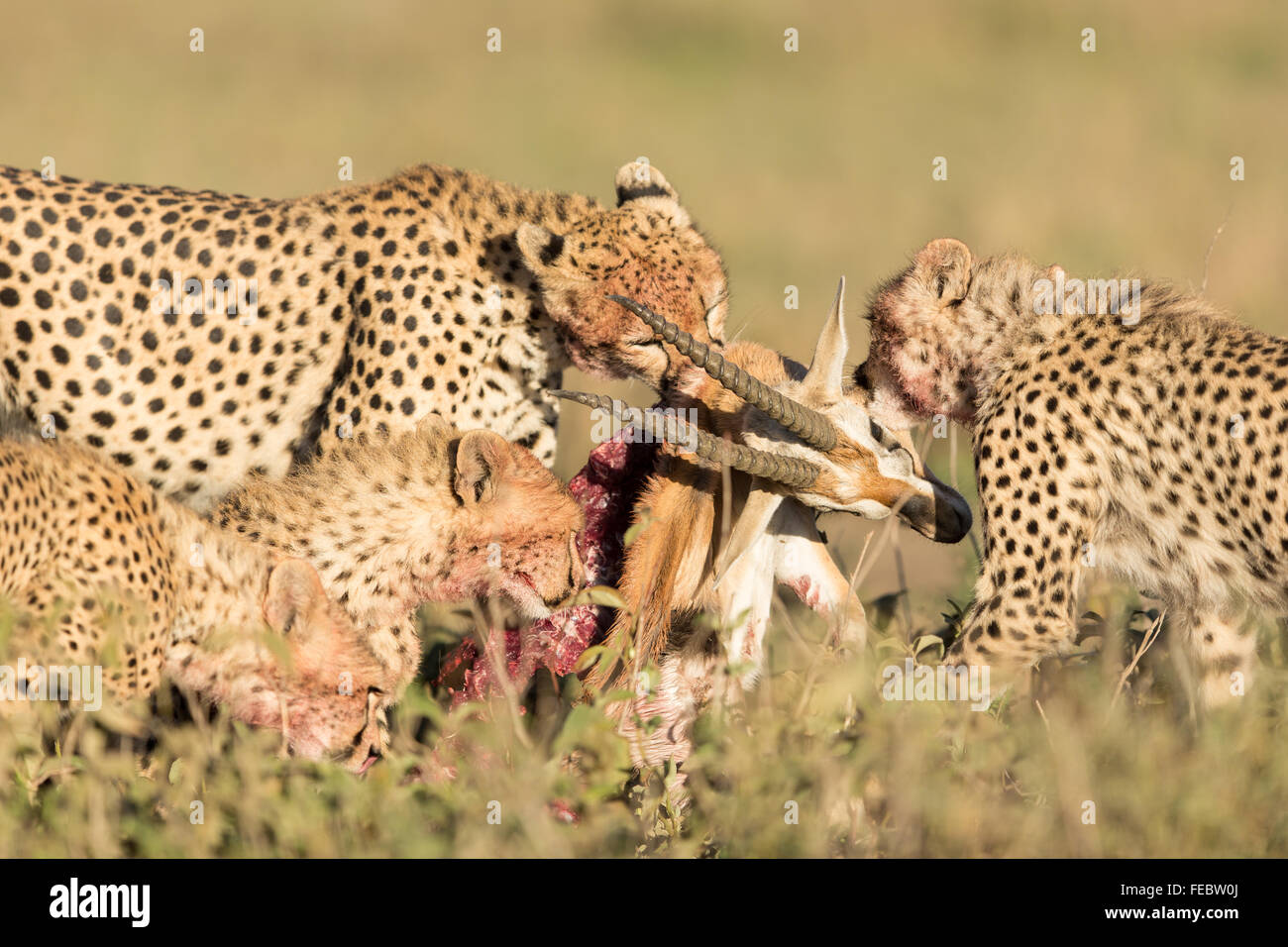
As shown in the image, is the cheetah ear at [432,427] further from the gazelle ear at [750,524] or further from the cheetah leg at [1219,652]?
the cheetah leg at [1219,652]

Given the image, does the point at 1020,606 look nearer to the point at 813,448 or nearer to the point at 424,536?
the point at 813,448

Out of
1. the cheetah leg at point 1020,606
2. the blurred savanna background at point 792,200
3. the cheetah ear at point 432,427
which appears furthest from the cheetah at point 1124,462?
the cheetah ear at point 432,427

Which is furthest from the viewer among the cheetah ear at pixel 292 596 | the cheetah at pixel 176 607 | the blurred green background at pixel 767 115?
the blurred green background at pixel 767 115

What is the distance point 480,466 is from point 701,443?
22.8 inches

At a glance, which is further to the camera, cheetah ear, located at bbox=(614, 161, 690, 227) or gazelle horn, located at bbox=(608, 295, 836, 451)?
cheetah ear, located at bbox=(614, 161, 690, 227)

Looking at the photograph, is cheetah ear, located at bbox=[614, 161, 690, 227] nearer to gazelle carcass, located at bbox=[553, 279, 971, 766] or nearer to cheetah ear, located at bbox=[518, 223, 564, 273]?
cheetah ear, located at bbox=[518, 223, 564, 273]

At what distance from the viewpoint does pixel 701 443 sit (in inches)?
145

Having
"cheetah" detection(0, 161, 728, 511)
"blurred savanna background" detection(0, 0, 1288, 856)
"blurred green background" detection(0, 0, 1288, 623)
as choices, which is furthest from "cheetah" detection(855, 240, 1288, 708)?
"blurred green background" detection(0, 0, 1288, 623)

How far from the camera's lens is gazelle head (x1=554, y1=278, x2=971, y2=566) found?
375 cm

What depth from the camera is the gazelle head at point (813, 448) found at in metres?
3.75

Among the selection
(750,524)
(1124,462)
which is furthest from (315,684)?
(1124,462)

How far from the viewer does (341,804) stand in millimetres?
3178

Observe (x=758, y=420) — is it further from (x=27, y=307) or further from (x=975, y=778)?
(x=27, y=307)

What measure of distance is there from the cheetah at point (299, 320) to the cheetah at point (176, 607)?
0.78 m
